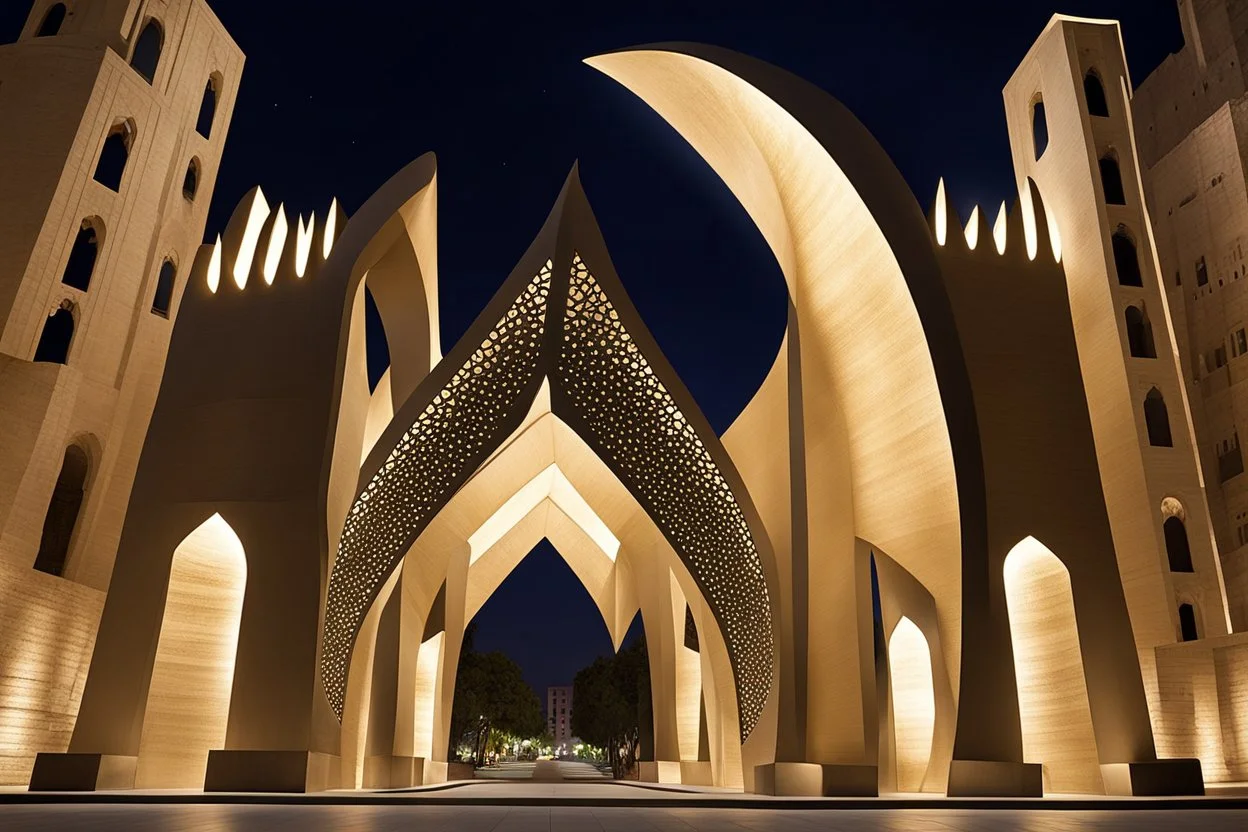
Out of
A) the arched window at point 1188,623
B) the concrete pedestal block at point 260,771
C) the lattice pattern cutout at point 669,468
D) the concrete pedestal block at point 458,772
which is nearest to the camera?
the concrete pedestal block at point 260,771

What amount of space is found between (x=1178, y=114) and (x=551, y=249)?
67.7 feet

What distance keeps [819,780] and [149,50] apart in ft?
61.7

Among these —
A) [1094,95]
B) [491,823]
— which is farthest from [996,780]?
[1094,95]

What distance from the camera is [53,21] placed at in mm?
19281

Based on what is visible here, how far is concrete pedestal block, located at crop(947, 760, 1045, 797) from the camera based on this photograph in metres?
10.4

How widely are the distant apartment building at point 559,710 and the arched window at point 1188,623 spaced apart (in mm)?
119936

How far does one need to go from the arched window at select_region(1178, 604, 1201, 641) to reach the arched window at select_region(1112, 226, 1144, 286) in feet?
20.4

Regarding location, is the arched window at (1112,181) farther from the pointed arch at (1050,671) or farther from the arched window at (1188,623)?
the pointed arch at (1050,671)

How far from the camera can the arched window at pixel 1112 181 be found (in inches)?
741

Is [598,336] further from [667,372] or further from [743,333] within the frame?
[743,333]

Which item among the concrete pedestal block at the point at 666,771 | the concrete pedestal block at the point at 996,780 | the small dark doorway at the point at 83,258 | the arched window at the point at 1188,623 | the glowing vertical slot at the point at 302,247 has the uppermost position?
the small dark doorway at the point at 83,258

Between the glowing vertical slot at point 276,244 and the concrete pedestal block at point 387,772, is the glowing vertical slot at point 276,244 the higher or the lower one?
the higher one

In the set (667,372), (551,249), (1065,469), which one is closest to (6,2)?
(551,249)

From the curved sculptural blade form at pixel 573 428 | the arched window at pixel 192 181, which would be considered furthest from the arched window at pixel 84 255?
the curved sculptural blade form at pixel 573 428
